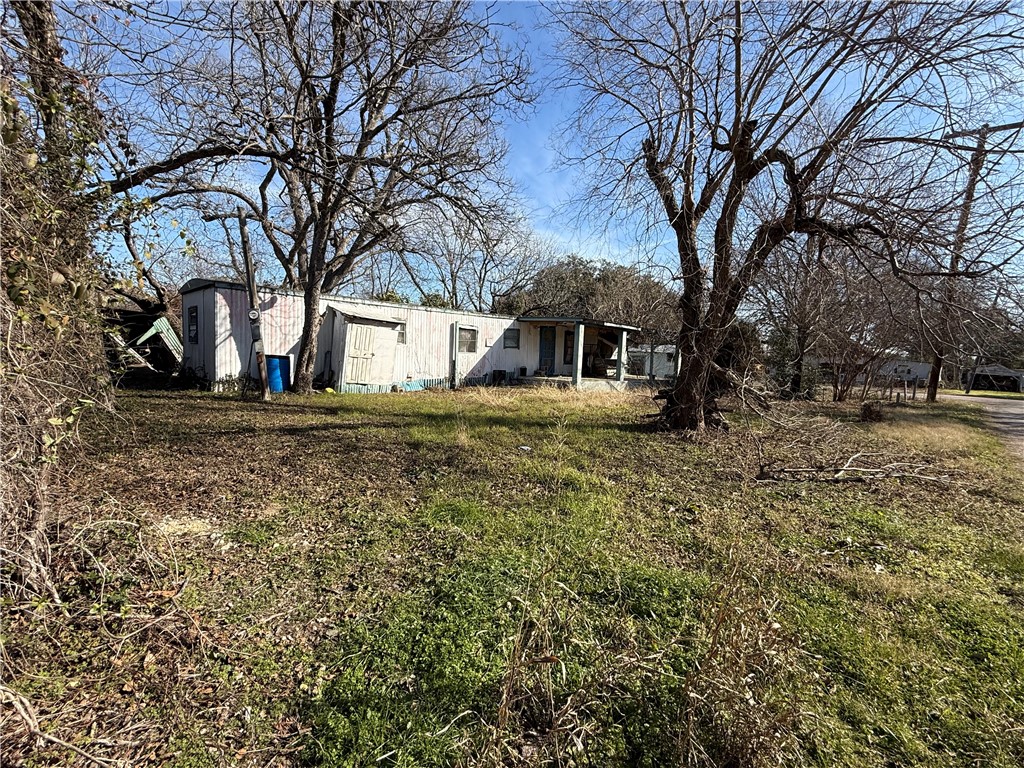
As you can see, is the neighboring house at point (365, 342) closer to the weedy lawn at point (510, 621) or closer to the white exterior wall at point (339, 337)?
the white exterior wall at point (339, 337)

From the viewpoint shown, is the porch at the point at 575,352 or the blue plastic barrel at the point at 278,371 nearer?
the blue plastic barrel at the point at 278,371

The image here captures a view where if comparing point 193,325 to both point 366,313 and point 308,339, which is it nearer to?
point 308,339

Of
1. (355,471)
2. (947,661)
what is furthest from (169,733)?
(947,661)

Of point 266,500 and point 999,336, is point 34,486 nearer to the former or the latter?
point 266,500

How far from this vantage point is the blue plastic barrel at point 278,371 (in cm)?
1124

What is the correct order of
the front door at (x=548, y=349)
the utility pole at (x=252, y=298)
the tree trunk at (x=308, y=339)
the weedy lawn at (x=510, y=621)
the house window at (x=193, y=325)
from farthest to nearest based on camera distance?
1. the front door at (x=548, y=349)
2. the house window at (x=193, y=325)
3. the tree trunk at (x=308, y=339)
4. the utility pole at (x=252, y=298)
5. the weedy lawn at (x=510, y=621)

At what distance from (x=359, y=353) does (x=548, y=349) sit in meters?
8.62

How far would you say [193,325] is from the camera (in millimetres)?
11516

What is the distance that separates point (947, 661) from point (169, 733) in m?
3.75

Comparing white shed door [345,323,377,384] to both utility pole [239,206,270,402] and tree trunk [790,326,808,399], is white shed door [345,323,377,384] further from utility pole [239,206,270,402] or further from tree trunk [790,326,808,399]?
tree trunk [790,326,808,399]

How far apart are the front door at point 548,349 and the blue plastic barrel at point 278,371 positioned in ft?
32.6

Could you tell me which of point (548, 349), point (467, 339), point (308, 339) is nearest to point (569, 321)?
point (548, 349)

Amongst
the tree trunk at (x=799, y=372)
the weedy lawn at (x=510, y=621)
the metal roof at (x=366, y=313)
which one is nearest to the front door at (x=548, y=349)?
the metal roof at (x=366, y=313)

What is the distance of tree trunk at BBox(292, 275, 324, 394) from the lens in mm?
10828
